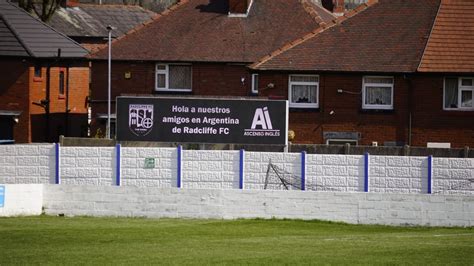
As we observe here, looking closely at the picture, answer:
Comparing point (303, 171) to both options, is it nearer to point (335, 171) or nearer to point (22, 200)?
point (335, 171)

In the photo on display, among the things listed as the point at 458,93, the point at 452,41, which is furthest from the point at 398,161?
the point at 452,41

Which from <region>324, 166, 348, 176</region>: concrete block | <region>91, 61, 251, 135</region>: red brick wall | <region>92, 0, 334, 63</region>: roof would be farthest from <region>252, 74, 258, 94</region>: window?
<region>324, 166, 348, 176</region>: concrete block

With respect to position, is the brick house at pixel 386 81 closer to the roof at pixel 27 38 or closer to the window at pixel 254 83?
the window at pixel 254 83

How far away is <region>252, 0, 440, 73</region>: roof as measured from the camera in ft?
155

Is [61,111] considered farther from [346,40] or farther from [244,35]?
[346,40]

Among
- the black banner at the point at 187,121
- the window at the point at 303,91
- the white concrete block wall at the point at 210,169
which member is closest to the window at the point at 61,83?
the window at the point at 303,91

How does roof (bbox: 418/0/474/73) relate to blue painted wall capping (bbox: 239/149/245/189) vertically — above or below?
above

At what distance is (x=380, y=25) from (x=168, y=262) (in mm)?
29258

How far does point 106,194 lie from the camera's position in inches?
1310

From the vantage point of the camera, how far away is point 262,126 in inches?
1467

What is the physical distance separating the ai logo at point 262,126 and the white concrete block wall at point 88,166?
5076 millimetres

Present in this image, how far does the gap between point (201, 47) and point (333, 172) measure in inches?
921

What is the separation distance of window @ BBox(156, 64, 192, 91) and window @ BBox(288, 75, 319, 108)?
861cm

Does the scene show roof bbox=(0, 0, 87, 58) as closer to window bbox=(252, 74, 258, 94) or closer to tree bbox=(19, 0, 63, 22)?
tree bbox=(19, 0, 63, 22)
